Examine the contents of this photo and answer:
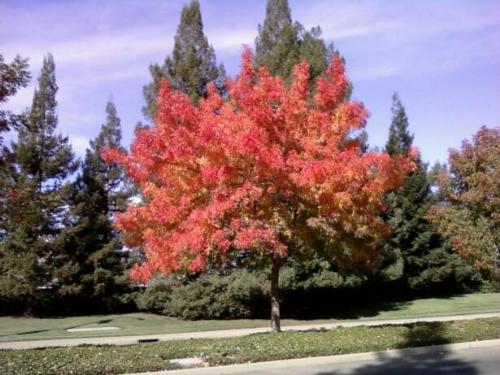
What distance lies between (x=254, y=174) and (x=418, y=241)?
27774 millimetres

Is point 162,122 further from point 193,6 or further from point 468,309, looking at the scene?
point 468,309

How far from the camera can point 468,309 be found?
27953 millimetres

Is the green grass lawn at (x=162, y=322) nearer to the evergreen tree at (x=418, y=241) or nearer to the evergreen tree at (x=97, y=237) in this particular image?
the evergreen tree at (x=97, y=237)

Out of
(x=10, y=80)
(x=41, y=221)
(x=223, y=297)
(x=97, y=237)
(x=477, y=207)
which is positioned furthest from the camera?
(x=97, y=237)

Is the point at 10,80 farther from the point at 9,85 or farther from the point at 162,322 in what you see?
the point at 162,322

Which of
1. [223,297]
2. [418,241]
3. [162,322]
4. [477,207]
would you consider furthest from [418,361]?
[418,241]

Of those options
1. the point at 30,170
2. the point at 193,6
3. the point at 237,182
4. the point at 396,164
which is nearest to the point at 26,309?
the point at 30,170

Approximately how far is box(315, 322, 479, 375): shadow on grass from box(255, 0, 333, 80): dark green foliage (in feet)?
47.0

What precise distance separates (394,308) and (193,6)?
20.7 metres

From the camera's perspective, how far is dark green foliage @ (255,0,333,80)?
82.9 ft

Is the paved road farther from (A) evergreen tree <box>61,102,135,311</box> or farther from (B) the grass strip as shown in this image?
(A) evergreen tree <box>61,102,135,311</box>

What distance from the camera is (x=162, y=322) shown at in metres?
25.0

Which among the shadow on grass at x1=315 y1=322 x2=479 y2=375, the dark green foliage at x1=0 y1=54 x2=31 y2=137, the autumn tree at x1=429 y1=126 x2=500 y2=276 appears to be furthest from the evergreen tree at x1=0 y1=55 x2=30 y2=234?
the autumn tree at x1=429 y1=126 x2=500 y2=276

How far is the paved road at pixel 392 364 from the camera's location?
1002 centimetres
